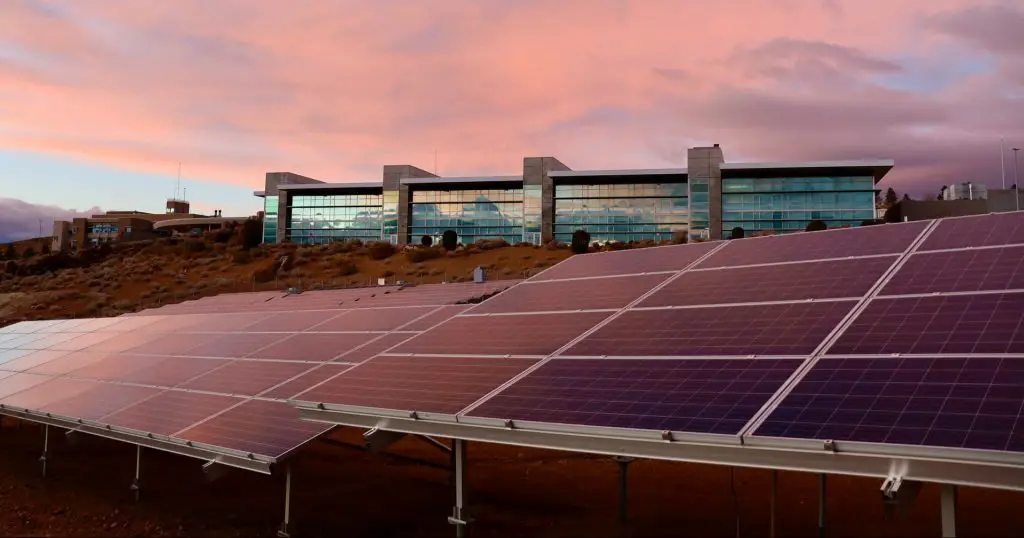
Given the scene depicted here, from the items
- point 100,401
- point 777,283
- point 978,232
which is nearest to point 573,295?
point 777,283

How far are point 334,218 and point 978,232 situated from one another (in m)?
104

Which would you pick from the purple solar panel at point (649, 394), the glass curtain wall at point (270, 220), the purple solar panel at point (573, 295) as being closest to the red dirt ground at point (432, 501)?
the purple solar panel at point (573, 295)

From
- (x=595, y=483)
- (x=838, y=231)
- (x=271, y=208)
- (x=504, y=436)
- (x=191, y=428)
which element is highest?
(x=271, y=208)

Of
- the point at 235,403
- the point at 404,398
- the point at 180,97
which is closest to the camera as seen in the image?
the point at 404,398

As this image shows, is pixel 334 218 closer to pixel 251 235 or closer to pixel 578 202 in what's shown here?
pixel 251 235

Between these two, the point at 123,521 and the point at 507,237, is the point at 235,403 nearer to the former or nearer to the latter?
the point at 123,521

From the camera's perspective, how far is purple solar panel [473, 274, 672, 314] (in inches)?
663

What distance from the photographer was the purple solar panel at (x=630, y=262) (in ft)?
62.1

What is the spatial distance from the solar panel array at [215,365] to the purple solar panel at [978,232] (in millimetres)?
13330

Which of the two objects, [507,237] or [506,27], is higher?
[506,27]

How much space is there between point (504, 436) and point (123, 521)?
14011mm

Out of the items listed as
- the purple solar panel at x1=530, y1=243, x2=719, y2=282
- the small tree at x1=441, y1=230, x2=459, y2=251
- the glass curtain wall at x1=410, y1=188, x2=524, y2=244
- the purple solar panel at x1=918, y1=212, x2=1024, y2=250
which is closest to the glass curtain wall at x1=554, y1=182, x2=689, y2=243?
the glass curtain wall at x1=410, y1=188, x2=524, y2=244

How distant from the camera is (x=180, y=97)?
42.6 m

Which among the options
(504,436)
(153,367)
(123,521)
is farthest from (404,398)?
(153,367)
